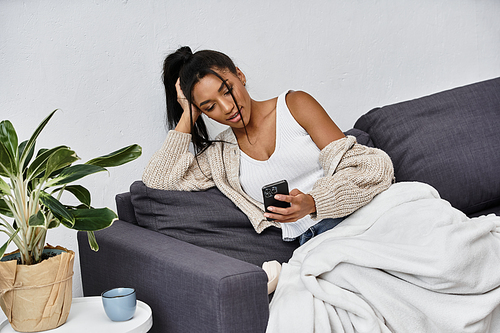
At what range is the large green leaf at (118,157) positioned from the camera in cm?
113

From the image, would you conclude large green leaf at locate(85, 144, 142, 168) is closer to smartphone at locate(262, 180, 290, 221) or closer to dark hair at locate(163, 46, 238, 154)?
smartphone at locate(262, 180, 290, 221)

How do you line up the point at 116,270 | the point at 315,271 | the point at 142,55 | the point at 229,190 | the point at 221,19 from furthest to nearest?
the point at 221,19, the point at 142,55, the point at 229,190, the point at 116,270, the point at 315,271

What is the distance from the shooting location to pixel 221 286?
1019 millimetres

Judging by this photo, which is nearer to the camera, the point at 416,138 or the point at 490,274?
the point at 490,274

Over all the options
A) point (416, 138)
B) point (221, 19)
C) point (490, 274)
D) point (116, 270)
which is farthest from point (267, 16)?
point (490, 274)

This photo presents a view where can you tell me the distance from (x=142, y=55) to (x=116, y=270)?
0.82m

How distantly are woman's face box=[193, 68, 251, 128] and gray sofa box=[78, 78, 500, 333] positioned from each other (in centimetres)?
26

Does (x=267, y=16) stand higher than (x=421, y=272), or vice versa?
(x=267, y=16)

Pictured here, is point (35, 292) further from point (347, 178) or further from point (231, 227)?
point (347, 178)

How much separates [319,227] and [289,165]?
0.75ft

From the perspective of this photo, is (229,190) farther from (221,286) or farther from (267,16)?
(267,16)

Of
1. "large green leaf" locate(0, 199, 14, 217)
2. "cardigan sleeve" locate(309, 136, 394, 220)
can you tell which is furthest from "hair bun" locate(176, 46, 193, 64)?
"large green leaf" locate(0, 199, 14, 217)

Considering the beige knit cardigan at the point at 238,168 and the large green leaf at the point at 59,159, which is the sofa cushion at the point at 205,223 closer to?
the beige knit cardigan at the point at 238,168

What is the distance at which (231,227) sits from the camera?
1.55 meters
